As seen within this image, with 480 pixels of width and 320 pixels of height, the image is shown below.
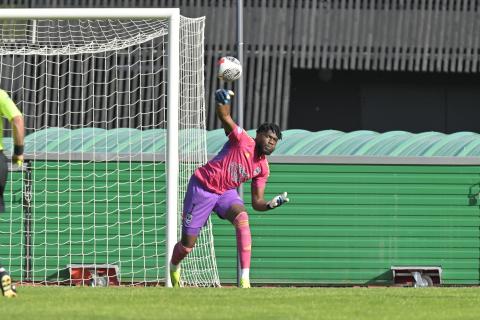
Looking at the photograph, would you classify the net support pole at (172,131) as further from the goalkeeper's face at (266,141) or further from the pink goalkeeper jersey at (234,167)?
the goalkeeper's face at (266,141)

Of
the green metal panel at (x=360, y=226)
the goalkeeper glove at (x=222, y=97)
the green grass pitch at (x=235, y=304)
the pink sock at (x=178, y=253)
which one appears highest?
the goalkeeper glove at (x=222, y=97)

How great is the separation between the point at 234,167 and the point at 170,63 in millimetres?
2648

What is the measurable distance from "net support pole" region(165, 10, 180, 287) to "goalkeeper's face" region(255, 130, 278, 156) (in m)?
2.18

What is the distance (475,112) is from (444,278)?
1262 centimetres

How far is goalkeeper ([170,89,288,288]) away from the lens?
1638 centimetres

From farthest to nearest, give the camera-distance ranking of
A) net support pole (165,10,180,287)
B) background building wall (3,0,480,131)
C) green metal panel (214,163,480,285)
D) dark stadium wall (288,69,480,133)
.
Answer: dark stadium wall (288,69,480,133) → background building wall (3,0,480,131) → green metal panel (214,163,480,285) → net support pole (165,10,180,287)

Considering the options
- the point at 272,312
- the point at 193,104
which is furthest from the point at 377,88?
the point at 272,312

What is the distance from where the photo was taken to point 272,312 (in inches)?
504

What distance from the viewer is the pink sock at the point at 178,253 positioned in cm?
1670

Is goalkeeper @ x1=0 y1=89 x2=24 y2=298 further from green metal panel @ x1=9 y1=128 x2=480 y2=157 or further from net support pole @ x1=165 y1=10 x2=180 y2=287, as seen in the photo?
green metal panel @ x1=9 y1=128 x2=480 y2=157

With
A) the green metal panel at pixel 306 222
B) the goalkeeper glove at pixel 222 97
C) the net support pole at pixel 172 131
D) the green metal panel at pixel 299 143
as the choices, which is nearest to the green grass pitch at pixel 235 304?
the goalkeeper glove at pixel 222 97

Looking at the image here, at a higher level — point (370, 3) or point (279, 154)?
point (370, 3)

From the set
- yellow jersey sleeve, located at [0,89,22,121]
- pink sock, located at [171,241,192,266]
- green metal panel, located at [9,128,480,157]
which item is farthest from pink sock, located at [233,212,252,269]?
green metal panel, located at [9,128,480,157]

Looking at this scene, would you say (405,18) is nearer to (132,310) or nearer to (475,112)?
(475,112)
